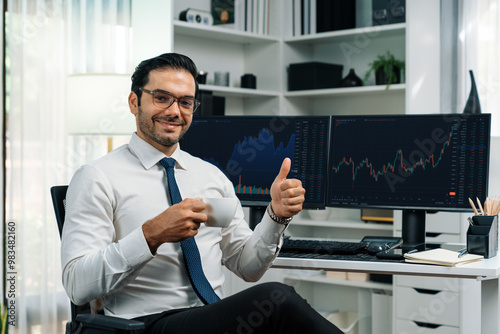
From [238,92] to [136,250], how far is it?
8.38 ft

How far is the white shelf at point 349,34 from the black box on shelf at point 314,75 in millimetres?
161

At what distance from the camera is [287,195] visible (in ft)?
6.28

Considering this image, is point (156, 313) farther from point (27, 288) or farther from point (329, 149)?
point (27, 288)

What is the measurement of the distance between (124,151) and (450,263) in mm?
1035

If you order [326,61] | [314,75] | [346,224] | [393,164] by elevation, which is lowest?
[346,224]

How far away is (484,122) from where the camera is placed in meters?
2.40

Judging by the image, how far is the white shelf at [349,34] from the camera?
12.7 ft

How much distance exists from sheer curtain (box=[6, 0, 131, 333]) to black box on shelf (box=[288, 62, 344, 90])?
1325 millimetres

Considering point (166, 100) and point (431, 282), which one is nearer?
point (166, 100)

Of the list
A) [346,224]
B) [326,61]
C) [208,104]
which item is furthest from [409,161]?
[326,61]

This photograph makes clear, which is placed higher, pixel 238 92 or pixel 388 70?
pixel 388 70

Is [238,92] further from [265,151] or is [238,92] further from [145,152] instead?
[145,152]

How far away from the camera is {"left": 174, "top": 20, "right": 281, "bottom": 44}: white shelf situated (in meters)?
3.84

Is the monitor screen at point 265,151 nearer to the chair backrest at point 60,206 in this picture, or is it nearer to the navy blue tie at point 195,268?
the navy blue tie at point 195,268
